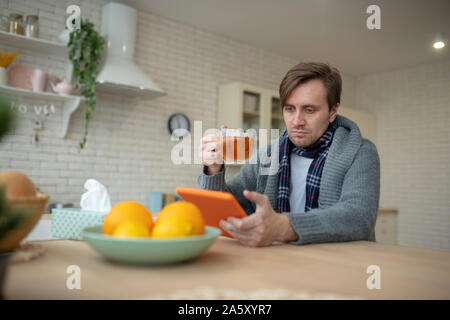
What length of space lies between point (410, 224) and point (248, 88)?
3.14m

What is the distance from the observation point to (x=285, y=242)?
106 centimetres

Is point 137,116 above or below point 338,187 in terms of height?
above

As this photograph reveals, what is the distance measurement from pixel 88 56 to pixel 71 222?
2586 mm

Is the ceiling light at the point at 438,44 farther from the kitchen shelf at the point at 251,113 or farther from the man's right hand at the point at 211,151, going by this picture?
the man's right hand at the point at 211,151

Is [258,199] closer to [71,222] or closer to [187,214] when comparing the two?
[187,214]

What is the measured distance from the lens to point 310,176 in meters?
1.68

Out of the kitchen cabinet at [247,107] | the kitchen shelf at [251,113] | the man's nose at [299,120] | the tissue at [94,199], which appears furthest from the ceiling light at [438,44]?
the tissue at [94,199]

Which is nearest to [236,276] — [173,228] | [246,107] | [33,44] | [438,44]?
[173,228]

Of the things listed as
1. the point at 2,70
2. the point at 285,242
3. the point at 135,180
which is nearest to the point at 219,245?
the point at 285,242

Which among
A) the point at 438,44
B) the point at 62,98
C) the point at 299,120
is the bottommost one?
the point at 299,120

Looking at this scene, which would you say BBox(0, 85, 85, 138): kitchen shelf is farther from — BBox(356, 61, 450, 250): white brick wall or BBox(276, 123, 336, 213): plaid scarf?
BBox(356, 61, 450, 250): white brick wall

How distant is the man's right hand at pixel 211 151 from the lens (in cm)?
138

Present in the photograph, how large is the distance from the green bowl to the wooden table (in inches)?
0.8

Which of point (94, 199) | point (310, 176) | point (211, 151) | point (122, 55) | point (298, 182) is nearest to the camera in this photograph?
point (94, 199)
